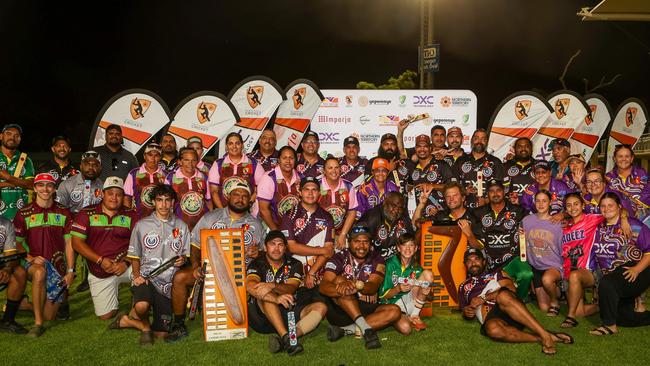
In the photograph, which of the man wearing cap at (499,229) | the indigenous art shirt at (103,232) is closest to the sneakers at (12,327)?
the indigenous art shirt at (103,232)

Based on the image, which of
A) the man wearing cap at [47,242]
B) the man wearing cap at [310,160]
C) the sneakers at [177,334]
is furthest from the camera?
the man wearing cap at [310,160]

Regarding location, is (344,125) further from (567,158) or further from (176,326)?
(176,326)

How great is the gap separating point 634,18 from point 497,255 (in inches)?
132

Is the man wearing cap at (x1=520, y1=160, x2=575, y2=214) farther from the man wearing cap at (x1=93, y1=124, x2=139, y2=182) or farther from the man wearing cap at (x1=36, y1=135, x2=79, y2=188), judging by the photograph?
the man wearing cap at (x1=36, y1=135, x2=79, y2=188)

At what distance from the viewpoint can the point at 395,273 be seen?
246 inches

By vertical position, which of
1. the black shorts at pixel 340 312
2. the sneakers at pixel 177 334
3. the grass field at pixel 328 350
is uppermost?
the black shorts at pixel 340 312

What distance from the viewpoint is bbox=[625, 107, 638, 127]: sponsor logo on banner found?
12.1 metres

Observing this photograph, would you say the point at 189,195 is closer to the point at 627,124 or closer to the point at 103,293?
the point at 103,293

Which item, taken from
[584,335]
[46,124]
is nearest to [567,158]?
[584,335]

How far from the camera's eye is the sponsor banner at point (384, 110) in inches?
415

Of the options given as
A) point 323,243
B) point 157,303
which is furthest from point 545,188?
point 157,303

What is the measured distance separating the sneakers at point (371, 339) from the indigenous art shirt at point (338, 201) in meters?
1.87

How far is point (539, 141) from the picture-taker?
10.8 meters

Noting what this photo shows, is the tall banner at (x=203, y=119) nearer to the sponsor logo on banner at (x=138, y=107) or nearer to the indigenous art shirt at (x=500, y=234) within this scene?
the sponsor logo on banner at (x=138, y=107)
